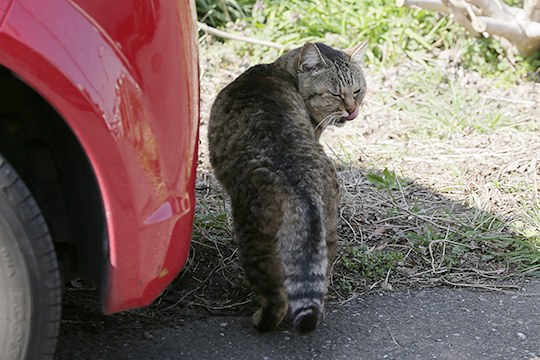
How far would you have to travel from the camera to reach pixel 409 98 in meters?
7.21

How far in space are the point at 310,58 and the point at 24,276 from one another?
2.74m

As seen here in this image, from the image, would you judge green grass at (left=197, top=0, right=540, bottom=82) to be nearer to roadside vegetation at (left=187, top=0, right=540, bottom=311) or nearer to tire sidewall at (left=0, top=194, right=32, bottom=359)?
roadside vegetation at (left=187, top=0, right=540, bottom=311)

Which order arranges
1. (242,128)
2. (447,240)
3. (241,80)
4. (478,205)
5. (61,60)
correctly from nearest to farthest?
(61,60) → (242,128) → (241,80) → (447,240) → (478,205)

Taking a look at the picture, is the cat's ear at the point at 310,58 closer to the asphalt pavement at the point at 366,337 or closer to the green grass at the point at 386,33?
the asphalt pavement at the point at 366,337

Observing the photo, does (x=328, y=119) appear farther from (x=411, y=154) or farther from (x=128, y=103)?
(x=128, y=103)

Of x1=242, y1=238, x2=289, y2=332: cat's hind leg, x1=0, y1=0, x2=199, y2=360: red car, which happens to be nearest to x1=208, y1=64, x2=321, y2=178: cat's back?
x1=242, y1=238, x2=289, y2=332: cat's hind leg

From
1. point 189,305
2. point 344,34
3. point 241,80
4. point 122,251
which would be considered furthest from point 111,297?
point 344,34

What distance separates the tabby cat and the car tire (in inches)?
47.4

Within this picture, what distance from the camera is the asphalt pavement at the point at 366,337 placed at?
12.9 feet

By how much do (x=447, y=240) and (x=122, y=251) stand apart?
2.74 metres

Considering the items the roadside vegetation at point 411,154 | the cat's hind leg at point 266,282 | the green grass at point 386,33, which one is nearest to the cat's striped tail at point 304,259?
the cat's hind leg at point 266,282

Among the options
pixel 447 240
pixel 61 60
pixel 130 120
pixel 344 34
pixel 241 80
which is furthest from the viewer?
pixel 344 34

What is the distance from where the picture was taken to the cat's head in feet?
16.6

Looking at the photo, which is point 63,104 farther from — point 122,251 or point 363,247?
point 363,247
